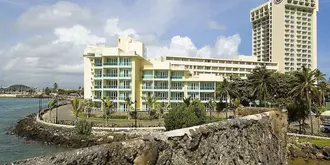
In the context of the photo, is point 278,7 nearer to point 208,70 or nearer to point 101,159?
point 208,70

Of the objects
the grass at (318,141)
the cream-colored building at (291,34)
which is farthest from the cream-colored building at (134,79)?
the cream-colored building at (291,34)

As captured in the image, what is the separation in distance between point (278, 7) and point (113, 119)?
107433mm

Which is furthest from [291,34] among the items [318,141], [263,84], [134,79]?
[318,141]

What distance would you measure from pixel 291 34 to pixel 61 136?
117993 millimetres

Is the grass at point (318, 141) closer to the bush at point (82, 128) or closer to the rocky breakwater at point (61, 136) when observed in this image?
the rocky breakwater at point (61, 136)

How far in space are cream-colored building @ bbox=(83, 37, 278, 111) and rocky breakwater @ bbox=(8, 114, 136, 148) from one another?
1857 centimetres

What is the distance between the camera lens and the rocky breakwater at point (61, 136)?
40.3 m

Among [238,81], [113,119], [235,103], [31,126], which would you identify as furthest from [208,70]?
[31,126]

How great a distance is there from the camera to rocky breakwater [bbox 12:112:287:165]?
3.54 meters

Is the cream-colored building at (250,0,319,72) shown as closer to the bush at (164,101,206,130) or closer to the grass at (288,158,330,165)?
the grass at (288,158,330,165)

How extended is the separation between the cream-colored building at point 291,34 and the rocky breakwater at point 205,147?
409 feet

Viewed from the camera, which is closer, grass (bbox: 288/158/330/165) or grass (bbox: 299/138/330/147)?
grass (bbox: 288/158/330/165)

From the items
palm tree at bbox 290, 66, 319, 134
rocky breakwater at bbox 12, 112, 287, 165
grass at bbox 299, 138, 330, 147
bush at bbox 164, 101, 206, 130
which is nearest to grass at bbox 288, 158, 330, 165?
grass at bbox 299, 138, 330, 147

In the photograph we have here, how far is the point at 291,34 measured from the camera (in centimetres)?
12694
